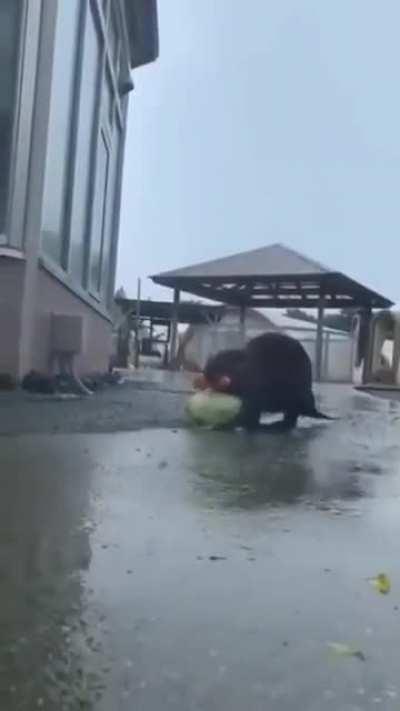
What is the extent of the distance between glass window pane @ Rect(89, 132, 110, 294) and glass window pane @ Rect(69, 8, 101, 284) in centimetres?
63

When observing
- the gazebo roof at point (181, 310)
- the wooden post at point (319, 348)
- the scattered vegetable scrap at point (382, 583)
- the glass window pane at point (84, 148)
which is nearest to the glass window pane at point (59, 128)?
the glass window pane at point (84, 148)

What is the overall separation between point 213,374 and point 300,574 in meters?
3.16

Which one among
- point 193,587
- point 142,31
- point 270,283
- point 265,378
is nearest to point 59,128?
point 265,378

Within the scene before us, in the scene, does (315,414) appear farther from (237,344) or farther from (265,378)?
(237,344)

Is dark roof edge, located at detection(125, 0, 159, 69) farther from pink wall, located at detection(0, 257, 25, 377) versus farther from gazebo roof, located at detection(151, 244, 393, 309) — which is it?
pink wall, located at detection(0, 257, 25, 377)

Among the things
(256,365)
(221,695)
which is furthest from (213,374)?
(221,695)

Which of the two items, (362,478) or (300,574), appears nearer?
(300,574)

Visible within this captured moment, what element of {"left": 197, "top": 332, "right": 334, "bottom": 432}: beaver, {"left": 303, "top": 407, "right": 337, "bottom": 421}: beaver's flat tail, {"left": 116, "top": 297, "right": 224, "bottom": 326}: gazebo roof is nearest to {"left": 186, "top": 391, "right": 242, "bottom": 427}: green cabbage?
{"left": 197, "top": 332, "right": 334, "bottom": 432}: beaver

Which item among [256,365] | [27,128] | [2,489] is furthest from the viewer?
[27,128]

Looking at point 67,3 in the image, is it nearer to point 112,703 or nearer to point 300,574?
point 300,574

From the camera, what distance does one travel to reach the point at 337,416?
Result: 588 cm

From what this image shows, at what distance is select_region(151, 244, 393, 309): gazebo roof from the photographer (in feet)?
57.7

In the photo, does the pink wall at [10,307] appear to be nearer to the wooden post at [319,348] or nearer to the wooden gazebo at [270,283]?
the wooden gazebo at [270,283]

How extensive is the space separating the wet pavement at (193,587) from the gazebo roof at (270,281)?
14853mm
